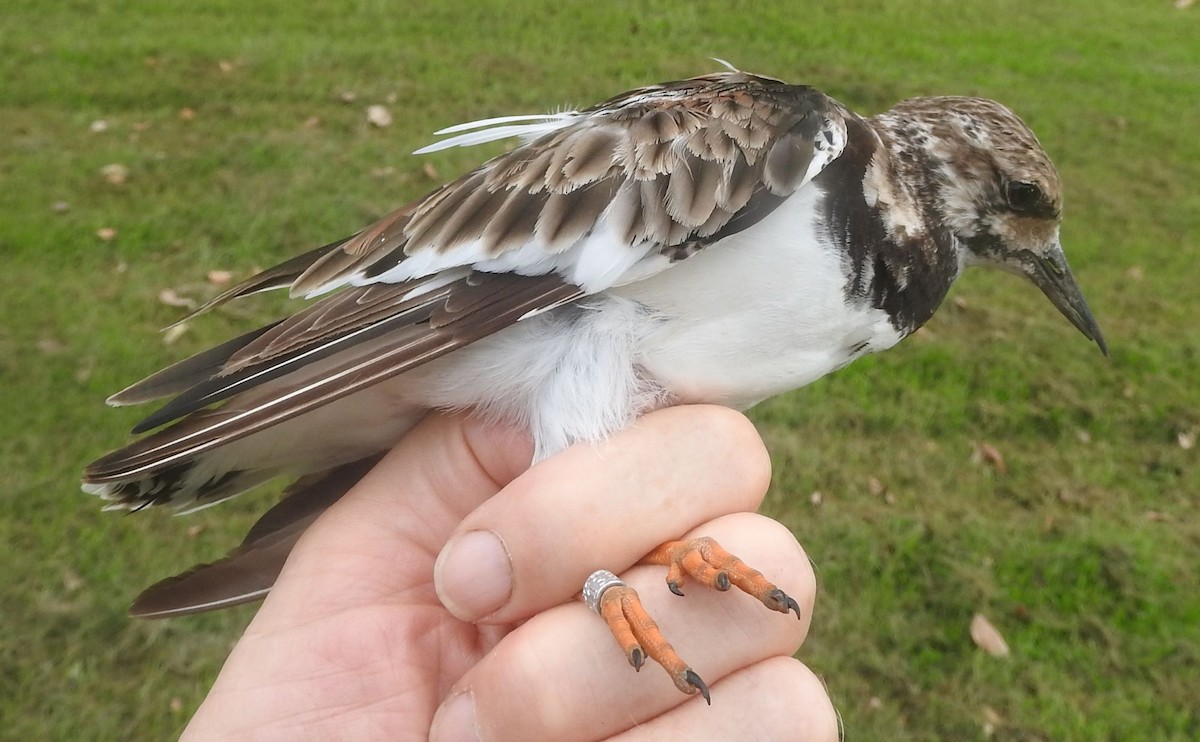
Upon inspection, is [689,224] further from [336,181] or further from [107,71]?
[107,71]

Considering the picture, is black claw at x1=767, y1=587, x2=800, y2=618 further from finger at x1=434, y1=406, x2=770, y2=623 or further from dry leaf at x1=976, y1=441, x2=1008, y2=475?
dry leaf at x1=976, y1=441, x2=1008, y2=475

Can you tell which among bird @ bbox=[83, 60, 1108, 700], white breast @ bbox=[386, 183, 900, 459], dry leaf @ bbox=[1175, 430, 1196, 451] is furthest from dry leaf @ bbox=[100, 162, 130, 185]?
dry leaf @ bbox=[1175, 430, 1196, 451]

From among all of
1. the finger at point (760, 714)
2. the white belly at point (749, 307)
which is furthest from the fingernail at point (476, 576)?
the white belly at point (749, 307)

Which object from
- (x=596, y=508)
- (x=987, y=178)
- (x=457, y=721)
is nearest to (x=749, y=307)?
(x=596, y=508)

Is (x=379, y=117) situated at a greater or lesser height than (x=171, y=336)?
greater

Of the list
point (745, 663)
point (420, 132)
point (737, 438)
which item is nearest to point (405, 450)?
point (737, 438)

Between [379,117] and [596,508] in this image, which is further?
[379,117]

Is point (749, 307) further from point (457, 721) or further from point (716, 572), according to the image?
point (457, 721)
